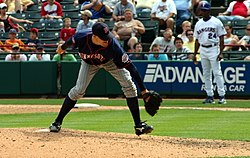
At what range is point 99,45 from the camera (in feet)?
28.8

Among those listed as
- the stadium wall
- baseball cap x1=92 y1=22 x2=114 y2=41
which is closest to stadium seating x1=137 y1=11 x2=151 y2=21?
the stadium wall

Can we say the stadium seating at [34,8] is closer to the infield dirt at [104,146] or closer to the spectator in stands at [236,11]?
the spectator in stands at [236,11]

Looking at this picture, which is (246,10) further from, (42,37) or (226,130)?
(226,130)

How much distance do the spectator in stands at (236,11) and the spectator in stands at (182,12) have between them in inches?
38.8

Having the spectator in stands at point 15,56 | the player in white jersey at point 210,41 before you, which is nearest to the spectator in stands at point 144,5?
the spectator in stands at point 15,56

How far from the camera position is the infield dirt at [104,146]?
758cm

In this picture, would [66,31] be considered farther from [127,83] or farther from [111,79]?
[127,83]

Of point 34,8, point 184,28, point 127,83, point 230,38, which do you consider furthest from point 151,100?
point 34,8

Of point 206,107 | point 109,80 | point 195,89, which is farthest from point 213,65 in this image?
point 109,80

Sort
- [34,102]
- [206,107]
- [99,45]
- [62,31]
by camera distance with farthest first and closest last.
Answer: [62,31]
[34,102]
[206,107]
[99,45]

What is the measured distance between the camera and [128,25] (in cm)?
1814

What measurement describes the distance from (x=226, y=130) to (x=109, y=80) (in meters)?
7.46

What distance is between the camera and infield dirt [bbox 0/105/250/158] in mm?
7578

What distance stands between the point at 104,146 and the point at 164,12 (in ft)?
36.5
